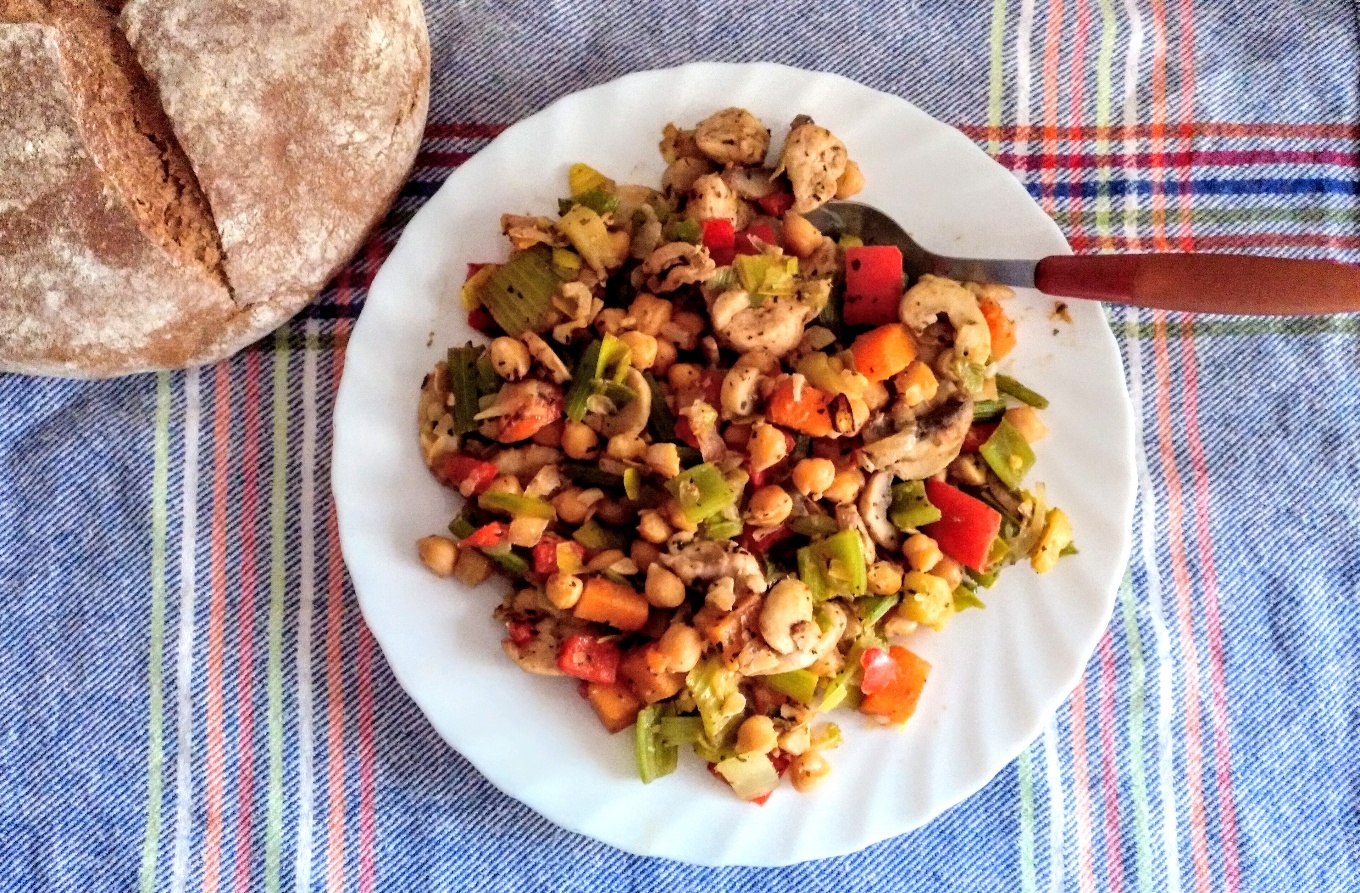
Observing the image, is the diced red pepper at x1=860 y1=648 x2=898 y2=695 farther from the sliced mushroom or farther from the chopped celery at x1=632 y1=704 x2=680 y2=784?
the chopped celery at x1=632 y1=704 x2=680 y2=784

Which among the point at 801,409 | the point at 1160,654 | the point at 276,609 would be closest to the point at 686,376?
the point at 801,409

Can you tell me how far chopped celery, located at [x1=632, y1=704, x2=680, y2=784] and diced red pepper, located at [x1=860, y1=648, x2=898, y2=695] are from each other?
37 cm

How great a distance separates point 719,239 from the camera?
1978mm

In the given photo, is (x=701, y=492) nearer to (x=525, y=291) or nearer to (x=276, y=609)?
(x=525, y=291)

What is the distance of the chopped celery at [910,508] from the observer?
6.41 ft

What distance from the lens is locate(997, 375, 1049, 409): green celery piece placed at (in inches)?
81.0

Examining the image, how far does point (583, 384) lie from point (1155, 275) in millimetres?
1002

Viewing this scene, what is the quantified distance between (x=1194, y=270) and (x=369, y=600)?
1543 millimetres

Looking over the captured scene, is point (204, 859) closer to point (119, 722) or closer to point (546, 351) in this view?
point (119, 722)

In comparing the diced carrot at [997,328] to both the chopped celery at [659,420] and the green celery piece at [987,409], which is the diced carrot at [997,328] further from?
the chopped celery at [659,420]

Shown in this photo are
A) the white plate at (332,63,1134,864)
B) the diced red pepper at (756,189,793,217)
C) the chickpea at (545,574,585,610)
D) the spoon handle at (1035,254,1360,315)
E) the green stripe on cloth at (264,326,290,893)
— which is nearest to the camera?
the spoon handle at (1035,254,1360,315)

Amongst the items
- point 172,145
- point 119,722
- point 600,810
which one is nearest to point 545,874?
point 600,810

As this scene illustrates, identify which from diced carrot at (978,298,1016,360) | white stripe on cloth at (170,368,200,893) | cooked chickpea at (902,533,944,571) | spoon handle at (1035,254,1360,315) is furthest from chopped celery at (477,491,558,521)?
spoon handle at (1035,254,1360,315)

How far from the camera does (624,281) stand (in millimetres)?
2051
